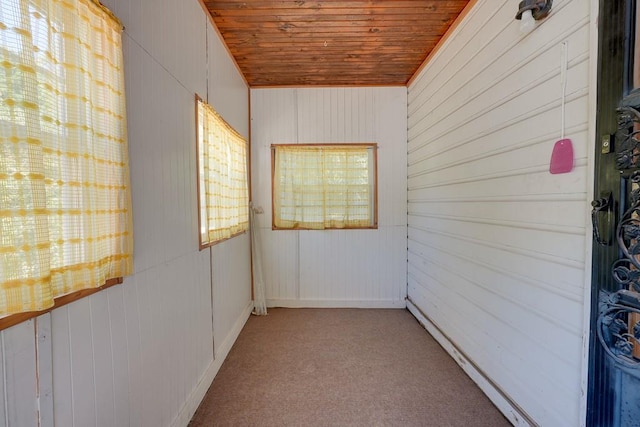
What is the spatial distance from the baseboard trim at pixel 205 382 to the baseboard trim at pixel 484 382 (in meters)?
2.01

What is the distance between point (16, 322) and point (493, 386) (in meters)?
2.46

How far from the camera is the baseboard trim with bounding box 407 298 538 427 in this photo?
5.31 feet

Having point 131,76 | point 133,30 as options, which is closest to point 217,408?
point 131,76

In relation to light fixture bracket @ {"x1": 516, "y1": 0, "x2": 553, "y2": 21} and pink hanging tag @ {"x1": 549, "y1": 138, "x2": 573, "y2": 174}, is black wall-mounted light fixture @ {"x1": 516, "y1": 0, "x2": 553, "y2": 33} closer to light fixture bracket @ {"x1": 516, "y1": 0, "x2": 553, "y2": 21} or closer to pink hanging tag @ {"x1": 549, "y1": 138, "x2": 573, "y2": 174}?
light fixture bracket @ {"x1": 516, "y1": 0, "x2": 553, "y2": 21}

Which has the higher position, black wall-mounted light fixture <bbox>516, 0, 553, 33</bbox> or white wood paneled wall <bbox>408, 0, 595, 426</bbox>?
black wall-mounted light fixture <bbox>516, 0, 553, 33</bbox>

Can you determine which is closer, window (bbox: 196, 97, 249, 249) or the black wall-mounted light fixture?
the black wall-mounted light fixture

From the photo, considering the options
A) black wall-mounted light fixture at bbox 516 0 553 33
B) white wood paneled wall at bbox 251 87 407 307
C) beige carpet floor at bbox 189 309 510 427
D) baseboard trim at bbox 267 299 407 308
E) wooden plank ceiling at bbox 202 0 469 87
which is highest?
wooden plank ceiling at bbox 202 0 469 87

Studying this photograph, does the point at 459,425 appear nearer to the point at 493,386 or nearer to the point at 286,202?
the point at 493,386

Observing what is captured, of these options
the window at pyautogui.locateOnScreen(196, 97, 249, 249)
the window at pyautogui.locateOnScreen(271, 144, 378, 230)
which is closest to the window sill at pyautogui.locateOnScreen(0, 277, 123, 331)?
the window at pyautogui.locateOnScreen(196, 97, 249, 249)

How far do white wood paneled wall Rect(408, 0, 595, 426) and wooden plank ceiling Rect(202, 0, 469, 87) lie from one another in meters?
0.33

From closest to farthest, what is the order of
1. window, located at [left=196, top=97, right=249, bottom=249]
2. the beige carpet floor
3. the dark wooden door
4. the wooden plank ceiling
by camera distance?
the dark wooden door, the beige carpet floor, window, located at [left=196, top=97, right=249, bottom=249], the wooden plank ceiling

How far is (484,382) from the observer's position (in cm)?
196

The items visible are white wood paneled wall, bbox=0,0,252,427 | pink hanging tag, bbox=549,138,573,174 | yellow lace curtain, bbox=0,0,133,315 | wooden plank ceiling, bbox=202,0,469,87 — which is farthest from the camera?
wooden plank ceiling, bbox=202,0,469,87

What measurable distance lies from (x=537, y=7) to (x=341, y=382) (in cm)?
266
